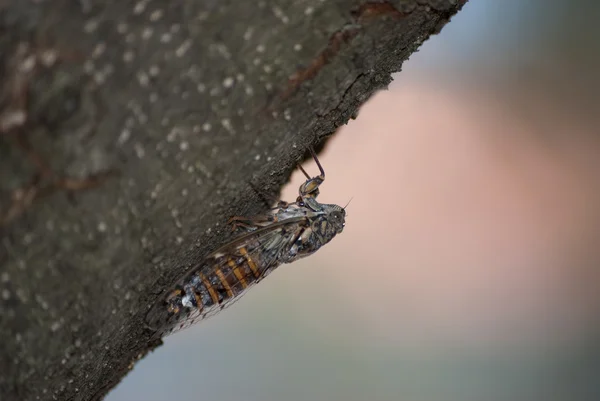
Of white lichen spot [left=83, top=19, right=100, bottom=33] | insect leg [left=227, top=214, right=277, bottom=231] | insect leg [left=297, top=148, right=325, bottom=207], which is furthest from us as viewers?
insect leg [left=297, top=148, right=325, bottom=207]

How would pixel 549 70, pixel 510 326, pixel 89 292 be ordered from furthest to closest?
1. pixel 549 70
2. pixel 510 326
3. pixel 89 292

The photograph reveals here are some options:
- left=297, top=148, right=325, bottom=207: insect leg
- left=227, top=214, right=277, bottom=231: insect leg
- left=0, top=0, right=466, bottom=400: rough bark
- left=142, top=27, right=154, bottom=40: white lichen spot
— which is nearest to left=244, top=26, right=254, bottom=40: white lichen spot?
left=0, top=0, right=466, bottom=400: rough bark

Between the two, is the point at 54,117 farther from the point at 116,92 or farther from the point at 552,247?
the point at 552,247

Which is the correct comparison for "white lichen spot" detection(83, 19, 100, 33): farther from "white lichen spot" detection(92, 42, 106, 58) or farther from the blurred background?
the blurred background

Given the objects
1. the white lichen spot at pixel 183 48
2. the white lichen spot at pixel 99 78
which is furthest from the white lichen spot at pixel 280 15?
the white lichen spot at pixel 99 78

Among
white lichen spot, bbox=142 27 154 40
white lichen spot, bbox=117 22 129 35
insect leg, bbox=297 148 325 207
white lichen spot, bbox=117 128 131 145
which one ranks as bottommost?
white lichen spot, bbox=117 128 131 145

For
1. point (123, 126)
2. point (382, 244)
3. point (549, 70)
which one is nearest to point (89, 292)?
point (123, 126)

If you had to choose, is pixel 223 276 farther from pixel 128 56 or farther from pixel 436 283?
pixel 436 283

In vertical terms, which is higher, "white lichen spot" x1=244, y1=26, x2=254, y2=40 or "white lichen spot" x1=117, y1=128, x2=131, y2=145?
"white lichen spot" x1=244, y1=26, x2=254, y2=40
